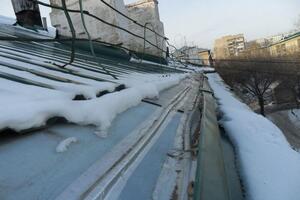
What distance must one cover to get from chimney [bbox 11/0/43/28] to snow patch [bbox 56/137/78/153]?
543cm

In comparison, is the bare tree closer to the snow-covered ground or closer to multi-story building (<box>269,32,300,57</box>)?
multi-story building (<box>269,32,300,57</box>)

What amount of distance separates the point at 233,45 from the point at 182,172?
71.2 metres

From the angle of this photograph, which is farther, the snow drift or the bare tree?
the bare tree

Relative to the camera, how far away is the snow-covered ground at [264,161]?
1.02 metres

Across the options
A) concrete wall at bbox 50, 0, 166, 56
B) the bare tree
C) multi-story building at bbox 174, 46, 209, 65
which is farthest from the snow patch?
the bare tree

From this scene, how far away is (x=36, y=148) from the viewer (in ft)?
3.20

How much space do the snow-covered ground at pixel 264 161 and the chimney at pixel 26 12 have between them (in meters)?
5.19

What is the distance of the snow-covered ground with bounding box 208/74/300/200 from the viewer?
3.35 feet

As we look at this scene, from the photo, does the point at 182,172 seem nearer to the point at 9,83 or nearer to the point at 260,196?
the point at 260,196

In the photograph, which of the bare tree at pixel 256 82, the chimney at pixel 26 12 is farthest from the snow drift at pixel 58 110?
the bare tree at pixel 256 82

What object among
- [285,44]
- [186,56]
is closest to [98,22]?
[186,56]

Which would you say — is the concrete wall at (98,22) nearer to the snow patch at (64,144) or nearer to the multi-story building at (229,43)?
the snow patch at (64,144)

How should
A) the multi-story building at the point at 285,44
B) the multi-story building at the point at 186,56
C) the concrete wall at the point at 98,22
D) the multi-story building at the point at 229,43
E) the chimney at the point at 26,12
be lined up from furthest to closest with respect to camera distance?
the multi-story building at the point at 229,43
the multi-story building at the point at 285,44
the multi-story building at the point at 186,56
the concrete wall at the point at 98,22
the chimney at the point at 26,12

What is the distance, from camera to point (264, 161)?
1248 millimetres
